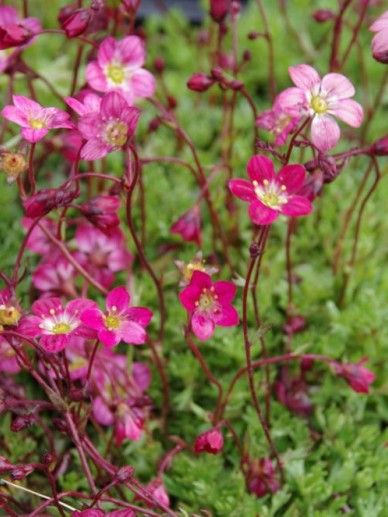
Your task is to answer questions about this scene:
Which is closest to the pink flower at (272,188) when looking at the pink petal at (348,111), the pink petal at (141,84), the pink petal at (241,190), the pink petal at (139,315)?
the pink petal at (241,190)

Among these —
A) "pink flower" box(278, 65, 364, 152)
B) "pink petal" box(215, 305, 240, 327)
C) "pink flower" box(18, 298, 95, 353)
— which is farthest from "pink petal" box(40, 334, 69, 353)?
"pink flower" box(278, 65, 364, 152)

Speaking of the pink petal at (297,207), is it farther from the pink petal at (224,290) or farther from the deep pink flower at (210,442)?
the deep pink flower at (210,442)

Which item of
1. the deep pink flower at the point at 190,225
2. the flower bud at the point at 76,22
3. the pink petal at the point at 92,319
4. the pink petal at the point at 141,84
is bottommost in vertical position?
the deep pink flower at the point at 190,225

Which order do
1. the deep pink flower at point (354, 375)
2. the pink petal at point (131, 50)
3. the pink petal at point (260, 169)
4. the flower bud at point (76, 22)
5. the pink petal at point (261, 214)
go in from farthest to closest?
1. the pink petal at point (131, 50)
2. the deep pink flower at point (354, 375)
3. the flower bud at point (76, 22)
4. the pink petal at point (260, 169)
5. the pink petal at point (261, 214)

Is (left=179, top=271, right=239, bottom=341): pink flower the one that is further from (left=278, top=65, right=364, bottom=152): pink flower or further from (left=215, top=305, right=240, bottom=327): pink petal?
(left=278, top=65, right=364, bottom=152): pink flower

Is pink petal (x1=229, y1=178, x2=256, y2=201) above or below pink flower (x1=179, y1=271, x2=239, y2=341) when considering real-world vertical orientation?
above

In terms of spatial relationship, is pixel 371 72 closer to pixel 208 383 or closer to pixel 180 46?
pixel 180 46

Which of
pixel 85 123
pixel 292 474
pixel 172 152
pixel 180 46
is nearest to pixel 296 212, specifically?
pixel 85 123
